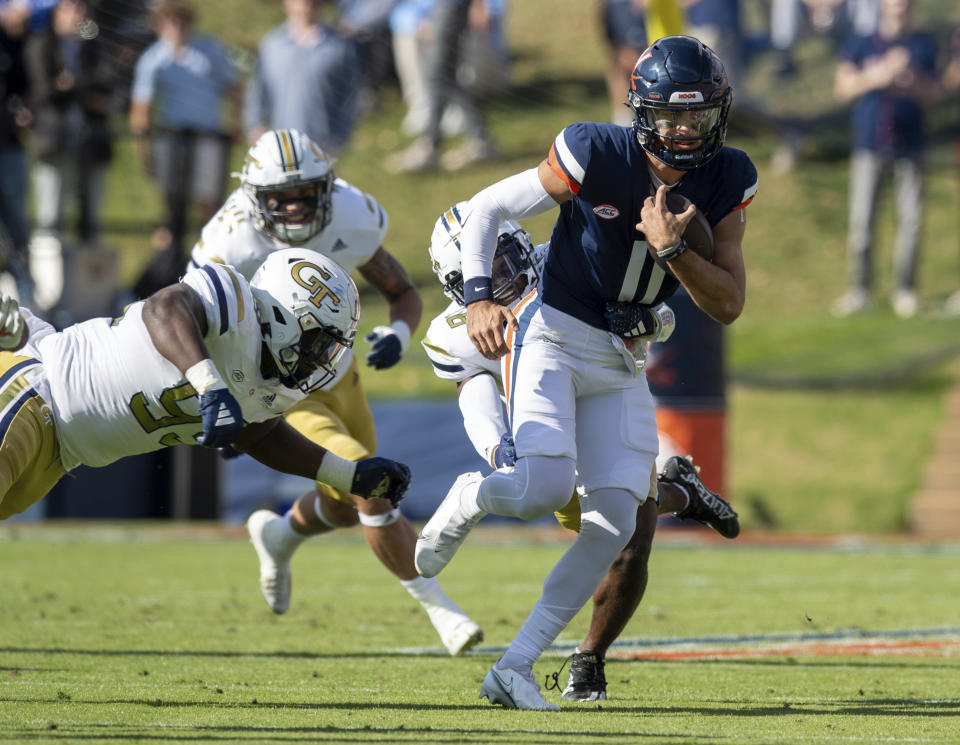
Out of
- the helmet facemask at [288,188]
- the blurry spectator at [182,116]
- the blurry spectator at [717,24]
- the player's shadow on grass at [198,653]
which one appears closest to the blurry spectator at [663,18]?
the blurry spectator at [182,116]

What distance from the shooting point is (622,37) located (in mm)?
16516

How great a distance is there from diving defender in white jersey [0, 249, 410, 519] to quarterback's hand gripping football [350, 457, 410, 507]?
0.32 metres

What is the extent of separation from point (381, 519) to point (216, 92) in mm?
7459

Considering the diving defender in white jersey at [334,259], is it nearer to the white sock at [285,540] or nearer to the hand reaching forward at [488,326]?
the white sock at [285,540]

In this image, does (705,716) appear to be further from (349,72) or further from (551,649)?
(349,72)

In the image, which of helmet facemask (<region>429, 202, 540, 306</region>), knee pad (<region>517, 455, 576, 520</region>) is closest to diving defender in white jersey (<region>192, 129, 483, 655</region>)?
helmet facemask (<region>429, 202, 540, 306</region>)

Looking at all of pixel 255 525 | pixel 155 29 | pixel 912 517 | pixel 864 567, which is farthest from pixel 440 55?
pixel 255 525

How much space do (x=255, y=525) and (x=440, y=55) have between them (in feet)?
33.9

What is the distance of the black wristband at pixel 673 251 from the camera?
4.58 m

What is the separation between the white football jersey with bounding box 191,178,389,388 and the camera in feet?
20.2

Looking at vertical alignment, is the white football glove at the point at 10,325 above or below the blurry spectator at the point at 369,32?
below

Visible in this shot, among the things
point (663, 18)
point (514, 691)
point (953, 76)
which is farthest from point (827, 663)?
point (953, 76)

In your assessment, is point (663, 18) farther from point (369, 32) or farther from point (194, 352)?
point (194, 352)

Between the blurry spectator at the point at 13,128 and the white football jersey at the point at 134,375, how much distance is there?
7.92 metres
